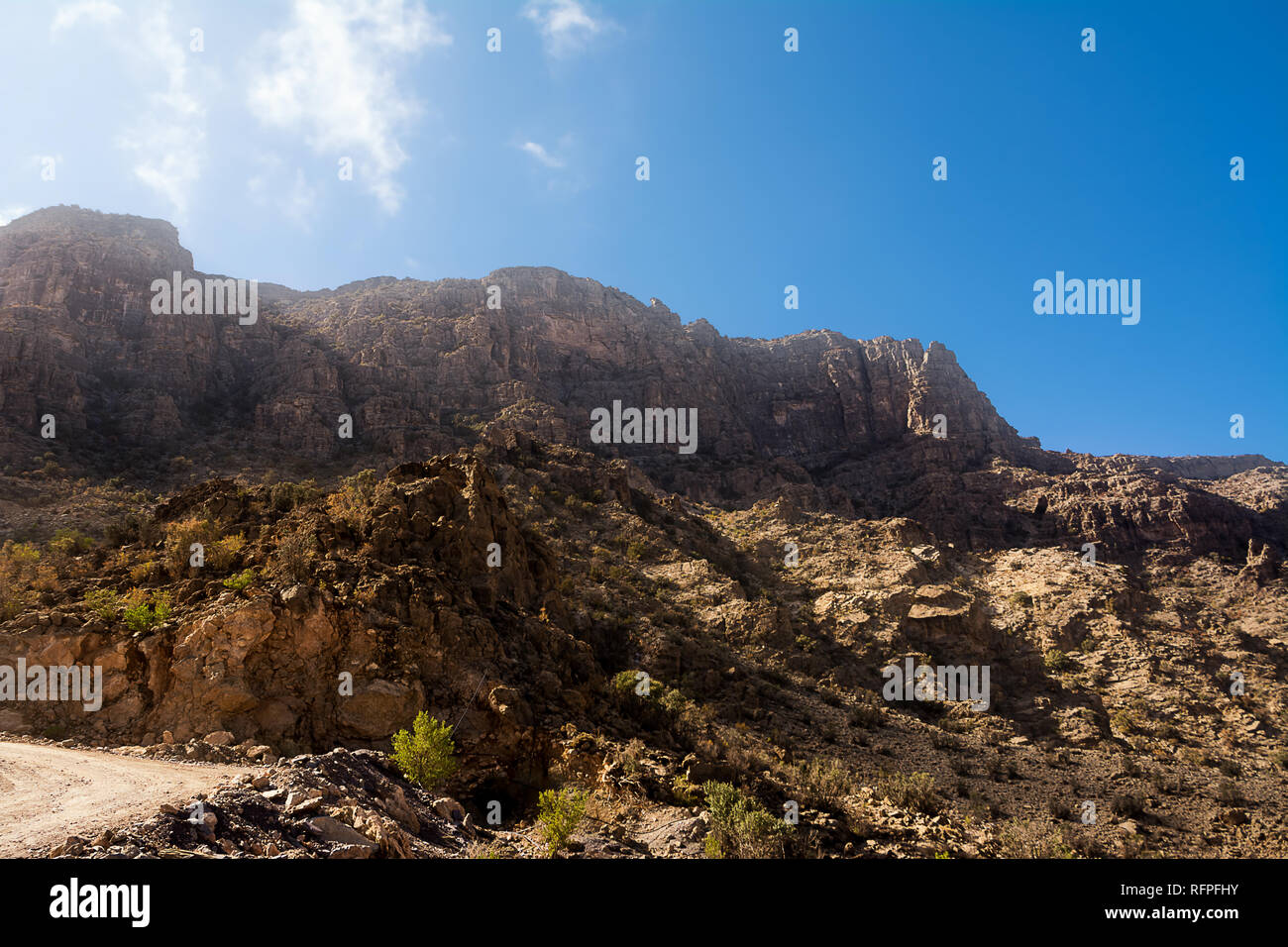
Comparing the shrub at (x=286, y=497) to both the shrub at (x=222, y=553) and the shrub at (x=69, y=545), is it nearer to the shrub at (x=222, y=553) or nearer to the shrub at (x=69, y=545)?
the shrub at (x=222, y=553)

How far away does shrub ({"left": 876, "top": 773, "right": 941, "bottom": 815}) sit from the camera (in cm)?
1402

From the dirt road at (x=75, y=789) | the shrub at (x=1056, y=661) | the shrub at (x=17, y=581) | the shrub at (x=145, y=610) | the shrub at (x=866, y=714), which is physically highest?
the shrub at (x=17, y=581)

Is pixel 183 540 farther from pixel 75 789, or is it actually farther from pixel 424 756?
pixel 424 756

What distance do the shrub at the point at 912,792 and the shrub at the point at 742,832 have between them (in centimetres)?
486

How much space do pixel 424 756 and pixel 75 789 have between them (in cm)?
505

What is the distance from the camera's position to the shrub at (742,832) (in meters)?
9.65

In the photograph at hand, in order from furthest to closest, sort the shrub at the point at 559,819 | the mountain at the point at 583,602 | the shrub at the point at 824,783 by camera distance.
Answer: the shrub at the point at 824,783 < the mountain at the point at 583,602 < the shrub at the point at 559,819

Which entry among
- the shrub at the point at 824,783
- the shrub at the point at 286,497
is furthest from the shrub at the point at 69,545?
the shrub at the point at 824,783

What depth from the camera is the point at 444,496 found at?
21984mm

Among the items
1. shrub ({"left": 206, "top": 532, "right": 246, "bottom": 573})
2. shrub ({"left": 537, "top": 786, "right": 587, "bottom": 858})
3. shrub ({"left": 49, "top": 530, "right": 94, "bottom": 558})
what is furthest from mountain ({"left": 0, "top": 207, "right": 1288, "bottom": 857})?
shrub ({"left": 49, "top": 530, "right": 94, "bottom": 558})

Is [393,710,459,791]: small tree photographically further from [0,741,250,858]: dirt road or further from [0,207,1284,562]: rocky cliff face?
[0,207,1284,562]: rocky cliff face

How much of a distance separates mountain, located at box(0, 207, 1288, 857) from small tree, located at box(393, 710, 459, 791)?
0.75m

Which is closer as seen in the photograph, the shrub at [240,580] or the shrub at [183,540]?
the shrub at [240,580]
